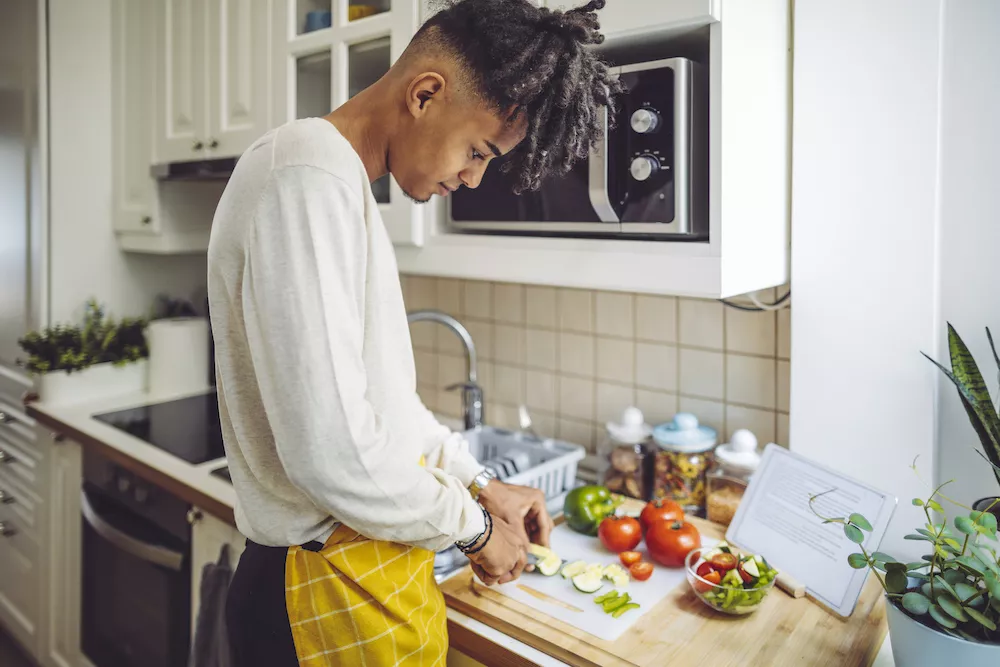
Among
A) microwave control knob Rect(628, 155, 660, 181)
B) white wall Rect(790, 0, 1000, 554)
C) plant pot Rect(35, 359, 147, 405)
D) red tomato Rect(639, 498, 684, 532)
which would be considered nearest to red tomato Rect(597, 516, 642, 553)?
red tomato Rect(639, 498, 684, 532)

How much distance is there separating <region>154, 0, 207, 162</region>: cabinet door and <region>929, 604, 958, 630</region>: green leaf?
181cm

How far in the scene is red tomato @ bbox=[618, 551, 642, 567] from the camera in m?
1.12

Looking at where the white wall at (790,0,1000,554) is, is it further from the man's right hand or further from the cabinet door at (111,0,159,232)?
the cabinet door at (111,0,159,232)

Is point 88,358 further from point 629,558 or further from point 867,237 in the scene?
point 867,237

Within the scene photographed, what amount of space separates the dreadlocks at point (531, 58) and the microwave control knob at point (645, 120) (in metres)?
0.19

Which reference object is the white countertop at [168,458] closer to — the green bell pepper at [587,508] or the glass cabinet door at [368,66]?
the green bell pepper at [587,508]

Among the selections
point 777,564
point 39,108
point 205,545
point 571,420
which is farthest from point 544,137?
point 39,108

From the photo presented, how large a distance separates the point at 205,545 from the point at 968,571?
1.32 m

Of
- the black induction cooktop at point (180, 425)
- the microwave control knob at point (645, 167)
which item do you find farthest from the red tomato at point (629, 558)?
the black induction cooktop at point (180, 425)

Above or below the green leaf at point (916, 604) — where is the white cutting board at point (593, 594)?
below

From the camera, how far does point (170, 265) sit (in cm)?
239

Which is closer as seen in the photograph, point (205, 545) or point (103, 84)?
point (205, 545)

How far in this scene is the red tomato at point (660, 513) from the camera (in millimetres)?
1182

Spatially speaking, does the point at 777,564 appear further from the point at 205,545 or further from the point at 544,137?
the point at 205,545
